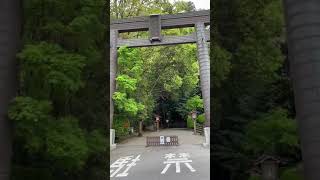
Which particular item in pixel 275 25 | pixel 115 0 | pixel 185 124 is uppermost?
pixel 115 0

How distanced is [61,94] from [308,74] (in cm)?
380

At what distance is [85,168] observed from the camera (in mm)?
7051

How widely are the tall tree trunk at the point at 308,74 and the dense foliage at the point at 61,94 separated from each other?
2920 mm

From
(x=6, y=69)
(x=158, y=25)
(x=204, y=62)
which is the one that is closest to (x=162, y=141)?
(x=204, y=62)

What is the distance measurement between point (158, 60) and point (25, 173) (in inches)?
690

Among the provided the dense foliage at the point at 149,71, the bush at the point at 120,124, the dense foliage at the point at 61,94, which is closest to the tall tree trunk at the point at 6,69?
the dense foliage at the point at 61,94

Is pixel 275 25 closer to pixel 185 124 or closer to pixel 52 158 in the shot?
pixel 52 158

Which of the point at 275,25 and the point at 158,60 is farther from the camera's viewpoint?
the point at 158,60

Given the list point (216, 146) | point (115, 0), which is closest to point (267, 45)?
point (216, 146)

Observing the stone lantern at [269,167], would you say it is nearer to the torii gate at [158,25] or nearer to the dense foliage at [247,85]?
the dense foliage at [247,85]

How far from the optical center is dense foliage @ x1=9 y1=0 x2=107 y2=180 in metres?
5.89

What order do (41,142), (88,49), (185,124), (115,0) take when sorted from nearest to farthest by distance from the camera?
(41,142) < (88,49) < (115,0) < (185,124)

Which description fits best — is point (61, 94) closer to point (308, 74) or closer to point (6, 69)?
point (6, 69)

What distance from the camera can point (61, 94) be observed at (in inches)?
265
